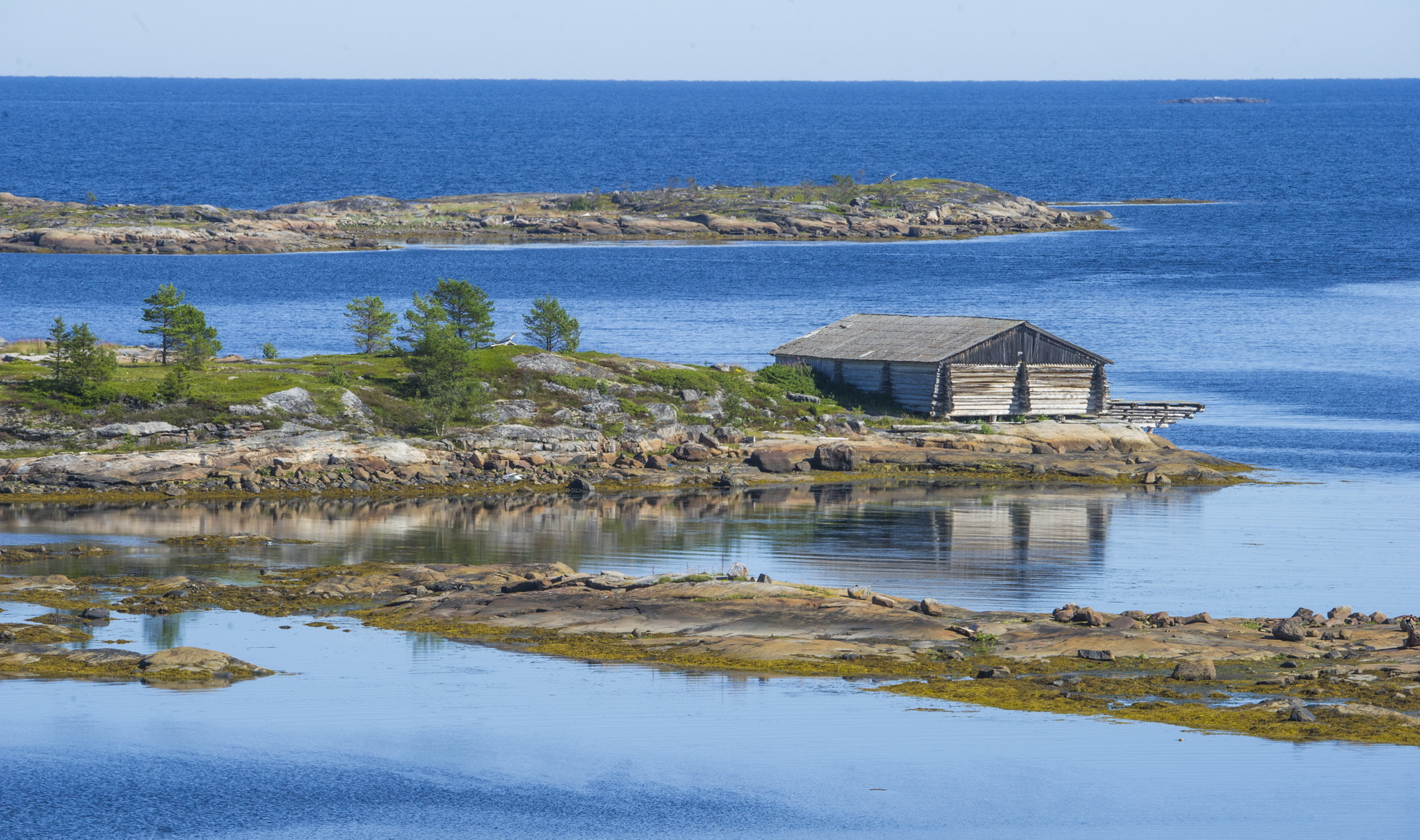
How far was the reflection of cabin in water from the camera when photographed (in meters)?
57.0

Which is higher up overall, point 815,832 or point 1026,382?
point 1026,382

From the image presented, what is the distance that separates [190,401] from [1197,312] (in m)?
61.1

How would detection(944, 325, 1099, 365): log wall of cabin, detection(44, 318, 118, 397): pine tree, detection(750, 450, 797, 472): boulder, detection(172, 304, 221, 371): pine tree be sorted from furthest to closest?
detection(944, 325, 1099, 365): log wall of cabin, detection(750, 450, 797, 472): boulder, detection(172, 304, 221, 371): pine tree, detection(44, 318, 118, 397): pine tree

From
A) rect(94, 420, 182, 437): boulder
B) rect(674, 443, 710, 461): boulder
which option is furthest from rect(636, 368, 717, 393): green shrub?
rect(94, 420, 182, 437): boulder

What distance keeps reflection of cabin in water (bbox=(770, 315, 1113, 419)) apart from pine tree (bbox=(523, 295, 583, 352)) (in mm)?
8370

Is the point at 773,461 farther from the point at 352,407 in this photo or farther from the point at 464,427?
the point at 352,407

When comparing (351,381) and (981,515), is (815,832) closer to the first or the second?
(981,515)

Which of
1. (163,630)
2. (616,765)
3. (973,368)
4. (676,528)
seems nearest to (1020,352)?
(973,368)

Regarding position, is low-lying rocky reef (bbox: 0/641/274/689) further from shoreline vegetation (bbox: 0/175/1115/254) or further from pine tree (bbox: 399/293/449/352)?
shoreline vegetation (bbox: 0/175/1115/254)

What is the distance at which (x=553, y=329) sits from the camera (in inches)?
2349

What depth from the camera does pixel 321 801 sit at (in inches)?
918

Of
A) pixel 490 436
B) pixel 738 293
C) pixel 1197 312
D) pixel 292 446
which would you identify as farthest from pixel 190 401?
pixel 1197 312

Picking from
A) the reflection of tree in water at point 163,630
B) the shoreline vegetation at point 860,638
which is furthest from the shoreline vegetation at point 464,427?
the reflection of tree in water at point 163,630

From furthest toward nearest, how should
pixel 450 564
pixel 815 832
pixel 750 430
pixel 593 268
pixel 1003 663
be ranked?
pixel 593 268
pixel 750 430
pixel 450 564
pixel 1003 663
pixel 815 832
